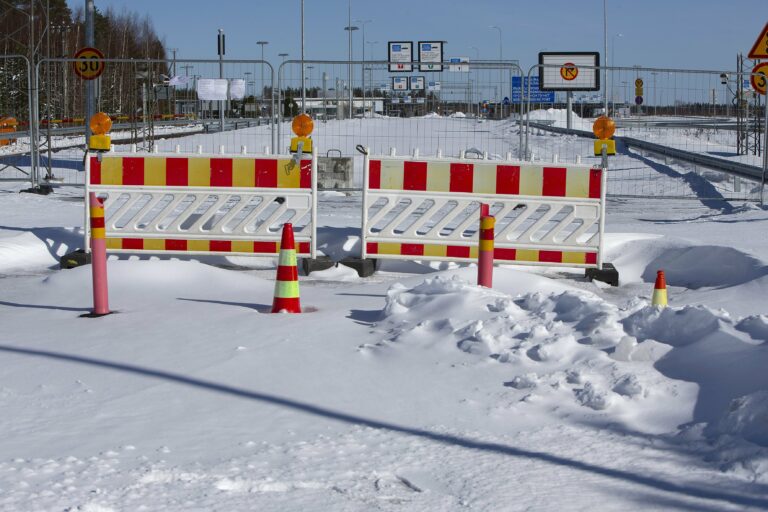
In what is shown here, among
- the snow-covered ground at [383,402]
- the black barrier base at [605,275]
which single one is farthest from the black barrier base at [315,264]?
the black barrier base at [605,275]

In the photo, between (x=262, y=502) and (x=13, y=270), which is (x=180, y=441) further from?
(x=13, y=270)

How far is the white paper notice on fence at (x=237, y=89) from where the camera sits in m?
19.8

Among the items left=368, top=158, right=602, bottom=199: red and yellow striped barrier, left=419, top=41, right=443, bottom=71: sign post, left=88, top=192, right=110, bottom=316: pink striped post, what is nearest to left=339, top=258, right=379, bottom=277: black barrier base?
left=368, top=158, right=602, bottom=199: red and yellow striped barrier

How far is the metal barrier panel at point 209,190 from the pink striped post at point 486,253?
2658 mm

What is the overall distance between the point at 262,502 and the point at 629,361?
8.58ft

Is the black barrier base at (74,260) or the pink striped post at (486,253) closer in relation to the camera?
the pink striped post at (486,253)

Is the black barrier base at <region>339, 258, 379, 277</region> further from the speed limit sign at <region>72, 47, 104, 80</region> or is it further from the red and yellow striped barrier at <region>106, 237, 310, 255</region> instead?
the speed limit sign at <region>72, 47, 104, 80</region>

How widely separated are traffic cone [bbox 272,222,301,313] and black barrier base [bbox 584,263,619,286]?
12.8 feet

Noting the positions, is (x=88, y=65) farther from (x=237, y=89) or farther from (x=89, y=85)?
(x=237, y=89)

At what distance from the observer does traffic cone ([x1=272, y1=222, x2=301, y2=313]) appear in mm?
8102

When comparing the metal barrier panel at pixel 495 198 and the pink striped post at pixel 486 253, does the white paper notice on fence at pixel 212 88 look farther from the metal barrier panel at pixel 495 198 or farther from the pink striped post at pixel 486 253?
the pink striped post at pixel 486 253

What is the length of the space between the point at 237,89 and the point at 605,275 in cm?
1140

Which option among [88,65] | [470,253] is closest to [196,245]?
[470,253]

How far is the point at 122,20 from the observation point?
377 feet
